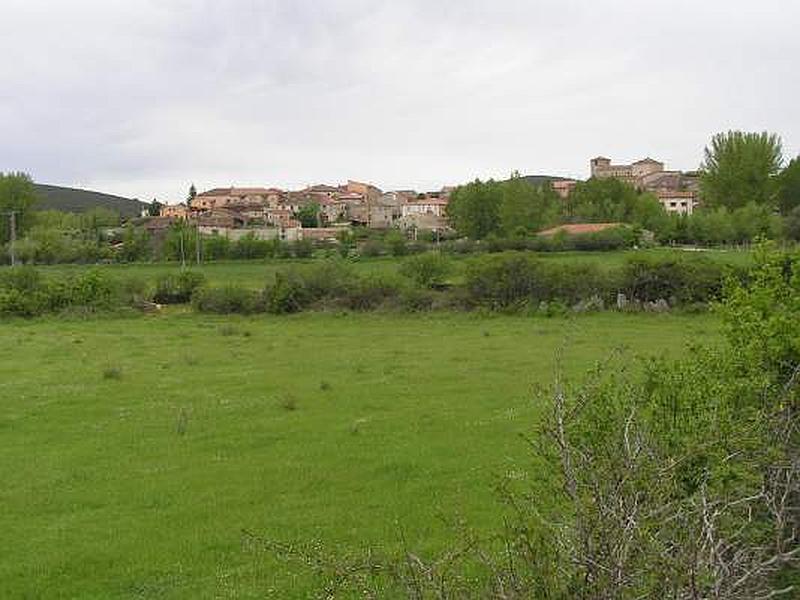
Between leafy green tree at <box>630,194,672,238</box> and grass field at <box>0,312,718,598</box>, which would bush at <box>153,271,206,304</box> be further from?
leafy green tree at <box>630,194,672,238</box>

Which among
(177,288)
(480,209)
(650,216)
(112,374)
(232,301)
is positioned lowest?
(232,301)

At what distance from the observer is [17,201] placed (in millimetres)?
111312

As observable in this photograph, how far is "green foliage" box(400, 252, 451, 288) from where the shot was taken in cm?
4919

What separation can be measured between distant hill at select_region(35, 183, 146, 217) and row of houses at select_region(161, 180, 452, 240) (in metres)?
14.7

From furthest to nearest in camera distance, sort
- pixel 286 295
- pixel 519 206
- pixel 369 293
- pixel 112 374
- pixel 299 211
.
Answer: pixel 299 211
pixel 519 206
pixel 286 295
pixel 369 293
pixel 112 374

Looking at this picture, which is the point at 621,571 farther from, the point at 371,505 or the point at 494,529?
the point at 371,505

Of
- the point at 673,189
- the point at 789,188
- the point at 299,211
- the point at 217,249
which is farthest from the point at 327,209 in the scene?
the point at 789,188

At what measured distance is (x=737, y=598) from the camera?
459 centimetres

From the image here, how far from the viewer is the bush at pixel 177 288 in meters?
51.3

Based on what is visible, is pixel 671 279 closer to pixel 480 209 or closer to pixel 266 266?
pixel 266 266

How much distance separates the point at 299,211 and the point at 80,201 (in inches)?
2207

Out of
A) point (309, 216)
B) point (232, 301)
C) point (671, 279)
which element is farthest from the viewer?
point (309, 216)

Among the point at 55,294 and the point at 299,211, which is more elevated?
the point at 299,211

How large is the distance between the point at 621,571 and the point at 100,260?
89.6m
